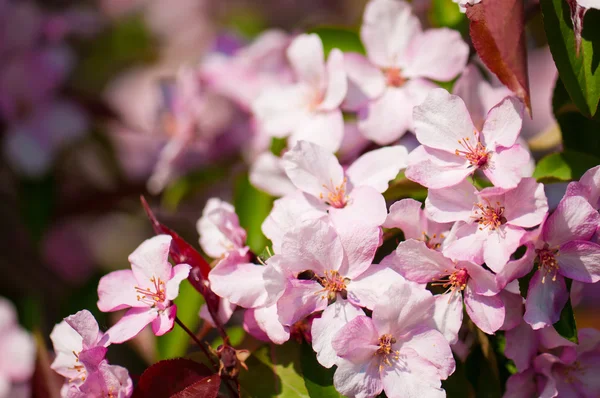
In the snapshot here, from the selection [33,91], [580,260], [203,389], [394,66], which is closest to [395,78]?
[394,66]

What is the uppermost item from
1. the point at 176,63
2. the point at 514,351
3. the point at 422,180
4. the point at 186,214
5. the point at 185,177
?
the point at 422,180

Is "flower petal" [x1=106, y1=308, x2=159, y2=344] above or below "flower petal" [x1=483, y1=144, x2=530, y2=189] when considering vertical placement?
below

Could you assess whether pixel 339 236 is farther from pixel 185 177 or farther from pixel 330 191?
pixel 185 177

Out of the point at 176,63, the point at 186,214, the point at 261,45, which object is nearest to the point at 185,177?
the point at 261,45

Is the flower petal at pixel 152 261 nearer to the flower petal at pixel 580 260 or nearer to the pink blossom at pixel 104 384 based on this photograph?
the pink blossom at pixel 104 384

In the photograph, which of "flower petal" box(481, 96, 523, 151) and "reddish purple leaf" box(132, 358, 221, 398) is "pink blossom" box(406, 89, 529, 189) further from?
"reddish purple leaf" box(132, 358, 221, 398)

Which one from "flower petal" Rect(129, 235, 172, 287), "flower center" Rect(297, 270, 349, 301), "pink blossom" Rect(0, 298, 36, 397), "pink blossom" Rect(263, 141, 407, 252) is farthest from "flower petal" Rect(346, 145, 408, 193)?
"pink blossom" Rect(0, 298, 36, 397)

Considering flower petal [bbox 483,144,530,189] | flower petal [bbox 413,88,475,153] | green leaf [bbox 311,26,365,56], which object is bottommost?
green leaf [bbox 311,26,365,56]
